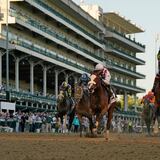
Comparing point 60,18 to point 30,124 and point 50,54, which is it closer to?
point 50,54

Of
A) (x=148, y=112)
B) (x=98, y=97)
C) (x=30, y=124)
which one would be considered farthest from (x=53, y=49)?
(x=98, y=97)

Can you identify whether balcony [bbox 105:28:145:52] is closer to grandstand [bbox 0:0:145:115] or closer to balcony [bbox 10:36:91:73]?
grandstand [bbox 0:0:145:115]

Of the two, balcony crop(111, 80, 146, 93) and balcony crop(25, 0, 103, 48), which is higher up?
balcony crop(25, 0, 103, 48)

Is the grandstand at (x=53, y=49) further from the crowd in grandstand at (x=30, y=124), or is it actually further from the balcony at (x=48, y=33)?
the crowd in grandstand at (x=30, y=124)

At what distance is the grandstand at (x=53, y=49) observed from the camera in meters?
63.9

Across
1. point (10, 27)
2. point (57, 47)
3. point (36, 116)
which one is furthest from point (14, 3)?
point (36, 116)

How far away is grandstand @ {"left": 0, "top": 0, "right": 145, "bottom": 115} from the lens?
63875 millimetres

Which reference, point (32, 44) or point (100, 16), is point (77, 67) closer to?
point (32, 44)

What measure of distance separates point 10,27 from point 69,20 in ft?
80.3

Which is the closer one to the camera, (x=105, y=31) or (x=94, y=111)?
(x=94, y=111)

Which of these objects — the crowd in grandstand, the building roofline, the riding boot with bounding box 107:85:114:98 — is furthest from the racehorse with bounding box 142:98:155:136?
the building roofline

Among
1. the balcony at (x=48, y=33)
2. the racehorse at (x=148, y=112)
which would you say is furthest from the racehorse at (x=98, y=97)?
the balcony at (x=48, y=33)

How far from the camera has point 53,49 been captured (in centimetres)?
8119

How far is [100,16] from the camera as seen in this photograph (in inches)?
4589
